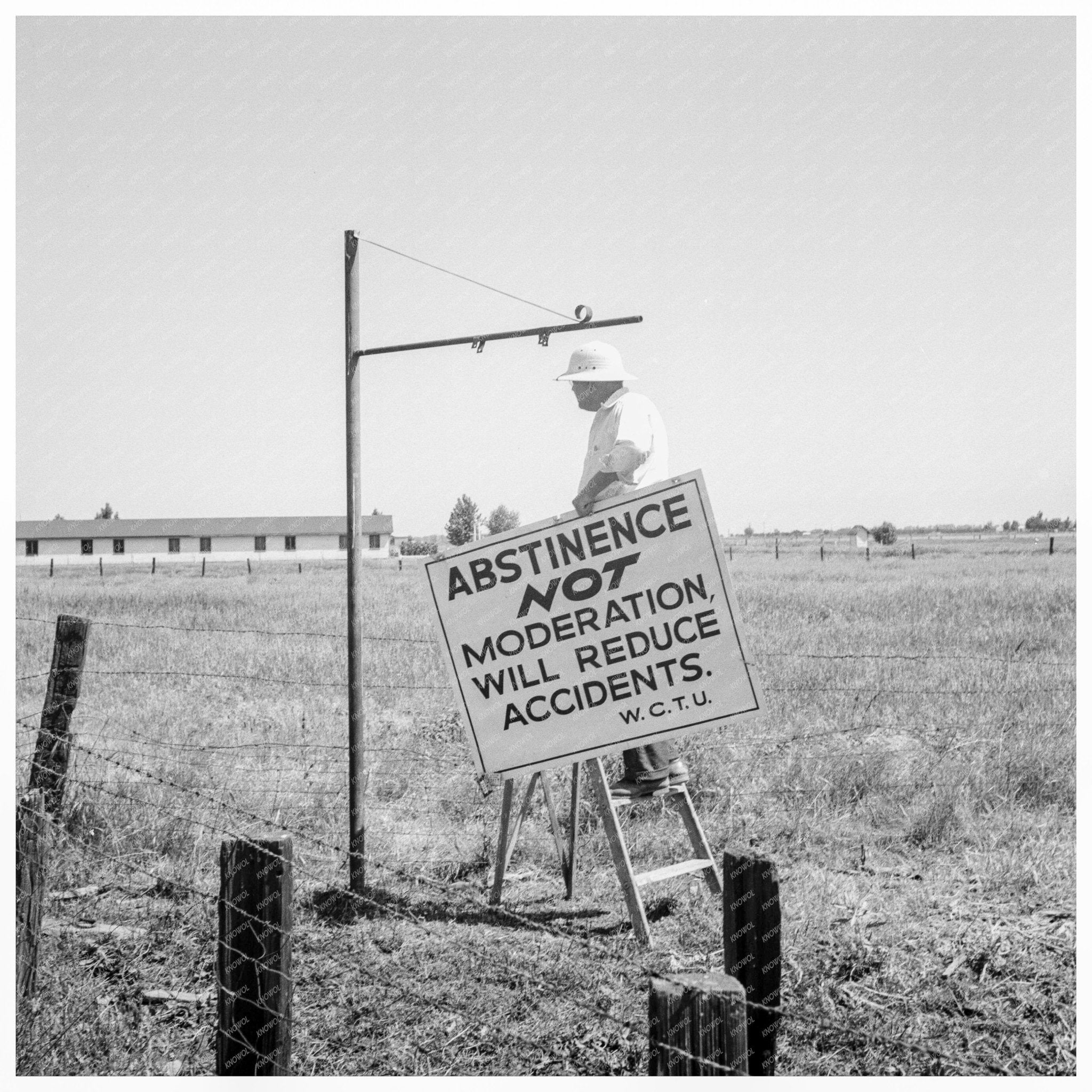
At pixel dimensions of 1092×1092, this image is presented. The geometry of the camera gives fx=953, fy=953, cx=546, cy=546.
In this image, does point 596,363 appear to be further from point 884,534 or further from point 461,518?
point 884,534

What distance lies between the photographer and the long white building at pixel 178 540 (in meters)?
62.2

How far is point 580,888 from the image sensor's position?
173 inches

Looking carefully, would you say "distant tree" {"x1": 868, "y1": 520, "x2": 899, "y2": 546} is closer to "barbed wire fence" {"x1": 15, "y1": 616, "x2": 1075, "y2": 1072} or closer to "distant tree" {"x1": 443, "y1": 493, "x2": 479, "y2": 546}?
"distant tree" {"x1": 443, "y1": 493, "x2": 479, "y2": 546}

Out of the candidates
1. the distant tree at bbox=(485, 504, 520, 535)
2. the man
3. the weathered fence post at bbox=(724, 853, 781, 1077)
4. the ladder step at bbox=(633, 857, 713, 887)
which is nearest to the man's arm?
the man

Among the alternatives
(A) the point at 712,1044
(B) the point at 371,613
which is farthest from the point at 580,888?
(B) the point at 371,613

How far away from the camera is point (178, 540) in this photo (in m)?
63.1

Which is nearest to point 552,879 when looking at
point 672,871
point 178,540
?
point 672,871

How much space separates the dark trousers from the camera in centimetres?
424

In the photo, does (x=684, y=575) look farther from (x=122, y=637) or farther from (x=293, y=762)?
(x=122, y=637)

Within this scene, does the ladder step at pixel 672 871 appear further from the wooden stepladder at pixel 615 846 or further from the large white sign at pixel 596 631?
the large white sign at pixel 596 631

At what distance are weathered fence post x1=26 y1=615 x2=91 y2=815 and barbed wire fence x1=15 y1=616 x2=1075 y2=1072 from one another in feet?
→ 0.46

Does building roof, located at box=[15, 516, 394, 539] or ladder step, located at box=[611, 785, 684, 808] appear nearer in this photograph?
ladder step, located at box=[611, 785, 684, 808]

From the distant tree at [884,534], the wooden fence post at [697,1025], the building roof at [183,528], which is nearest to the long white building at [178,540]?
the building roof at [183,528]

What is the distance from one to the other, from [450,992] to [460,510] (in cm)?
5487
